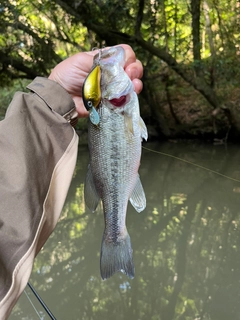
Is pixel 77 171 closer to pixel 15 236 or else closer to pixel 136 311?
pixel 136 311

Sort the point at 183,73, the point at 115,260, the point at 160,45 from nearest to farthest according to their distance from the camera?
the point at 115,260 → the point at 183,73 → the point at 160,45

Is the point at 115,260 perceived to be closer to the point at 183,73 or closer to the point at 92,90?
the point at 92,90

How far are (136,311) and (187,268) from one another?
0.74 meters

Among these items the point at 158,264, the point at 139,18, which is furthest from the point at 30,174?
the point at 139,18

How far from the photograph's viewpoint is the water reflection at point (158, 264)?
9.89 ft

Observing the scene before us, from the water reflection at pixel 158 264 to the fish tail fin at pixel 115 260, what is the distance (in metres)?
1.74

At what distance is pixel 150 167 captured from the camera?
292 inches

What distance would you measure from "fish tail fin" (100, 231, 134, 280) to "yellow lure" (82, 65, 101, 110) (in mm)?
539

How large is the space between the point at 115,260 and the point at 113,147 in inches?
17.1

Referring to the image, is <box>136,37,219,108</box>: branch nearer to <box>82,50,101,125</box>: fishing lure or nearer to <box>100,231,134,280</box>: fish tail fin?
<box>82,50,101,125</box>: fishing lure

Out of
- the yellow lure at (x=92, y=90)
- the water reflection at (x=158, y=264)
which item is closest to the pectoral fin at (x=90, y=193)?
the yellow lure at (x=92, y=90)

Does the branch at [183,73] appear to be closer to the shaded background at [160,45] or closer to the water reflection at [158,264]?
the shaded background at [160,45]

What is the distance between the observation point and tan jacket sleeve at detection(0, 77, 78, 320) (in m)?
1.02

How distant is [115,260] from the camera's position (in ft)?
4.62
